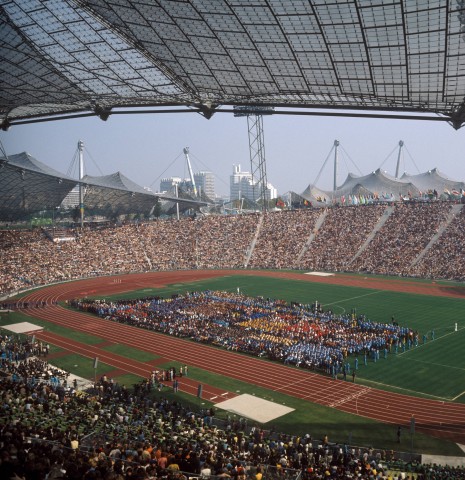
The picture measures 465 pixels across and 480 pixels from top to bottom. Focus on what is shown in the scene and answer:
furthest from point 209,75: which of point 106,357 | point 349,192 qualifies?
point 349,192

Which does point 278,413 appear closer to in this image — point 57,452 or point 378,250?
point 57,452

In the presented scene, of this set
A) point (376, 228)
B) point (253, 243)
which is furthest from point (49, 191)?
point (376, 228)

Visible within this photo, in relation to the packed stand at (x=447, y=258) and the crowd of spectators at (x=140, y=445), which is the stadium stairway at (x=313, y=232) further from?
the crowd of spectators at (x=140, y=445)

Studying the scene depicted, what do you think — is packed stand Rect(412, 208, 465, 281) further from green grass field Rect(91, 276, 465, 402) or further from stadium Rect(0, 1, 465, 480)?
green grass field Rect(91, 276, 465, 402)

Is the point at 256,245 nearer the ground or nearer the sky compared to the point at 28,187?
nearer the ground

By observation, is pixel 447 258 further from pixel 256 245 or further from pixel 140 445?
pixel 140 445

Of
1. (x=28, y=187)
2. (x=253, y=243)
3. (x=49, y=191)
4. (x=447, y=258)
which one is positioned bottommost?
(x=447, y=258)

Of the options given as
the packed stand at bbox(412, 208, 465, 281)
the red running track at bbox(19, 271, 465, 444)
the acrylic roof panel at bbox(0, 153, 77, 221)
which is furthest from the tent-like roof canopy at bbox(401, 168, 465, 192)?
the red running track at bbox(19, 271, 465, 444)
